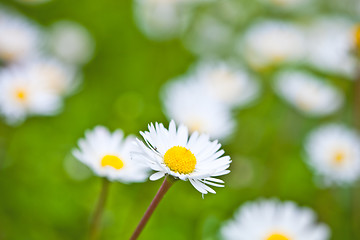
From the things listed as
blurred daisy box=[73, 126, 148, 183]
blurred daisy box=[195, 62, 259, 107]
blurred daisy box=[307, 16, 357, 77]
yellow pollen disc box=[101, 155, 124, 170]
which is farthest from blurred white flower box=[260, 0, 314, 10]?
yellow pollen disc box=[101, 155, 124, 170]

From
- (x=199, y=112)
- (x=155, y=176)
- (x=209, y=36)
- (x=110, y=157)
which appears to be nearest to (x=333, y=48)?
(x=209, y=36)

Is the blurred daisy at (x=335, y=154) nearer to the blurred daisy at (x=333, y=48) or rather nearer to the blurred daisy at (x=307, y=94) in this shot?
the blurred daisy at (x=307, y=94)

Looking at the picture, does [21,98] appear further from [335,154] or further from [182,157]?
[335,154]

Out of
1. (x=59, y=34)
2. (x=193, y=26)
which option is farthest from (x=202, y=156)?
(x=193, y=26)

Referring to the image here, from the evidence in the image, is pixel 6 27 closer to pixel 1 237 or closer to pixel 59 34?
pixel 59 34

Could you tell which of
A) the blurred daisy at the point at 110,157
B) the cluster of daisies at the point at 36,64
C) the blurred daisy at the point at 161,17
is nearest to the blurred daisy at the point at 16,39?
Answer: the cluster of daisies at the point at 36,64
